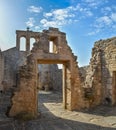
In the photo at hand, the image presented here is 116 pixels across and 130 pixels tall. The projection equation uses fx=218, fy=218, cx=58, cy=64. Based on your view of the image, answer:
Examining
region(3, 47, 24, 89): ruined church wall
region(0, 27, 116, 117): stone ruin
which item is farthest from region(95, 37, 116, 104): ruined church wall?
region(3, 47, 24, 89): ruined church wall

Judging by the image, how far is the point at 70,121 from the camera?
8.95 m

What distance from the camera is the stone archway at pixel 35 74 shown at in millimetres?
9734

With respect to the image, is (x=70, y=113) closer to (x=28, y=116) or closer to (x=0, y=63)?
(x=28, y=116)

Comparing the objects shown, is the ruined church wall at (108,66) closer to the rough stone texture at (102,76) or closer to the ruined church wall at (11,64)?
the rough stone texture at (102,76)

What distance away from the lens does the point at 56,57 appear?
35.5ft

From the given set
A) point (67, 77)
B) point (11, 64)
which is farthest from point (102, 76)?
point (11, 64)

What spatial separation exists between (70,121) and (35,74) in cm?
271

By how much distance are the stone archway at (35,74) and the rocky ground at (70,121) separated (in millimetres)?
686

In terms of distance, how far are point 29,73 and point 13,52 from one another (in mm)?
16949

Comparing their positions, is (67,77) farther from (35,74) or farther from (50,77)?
(50,77)

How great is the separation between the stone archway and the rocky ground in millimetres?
686

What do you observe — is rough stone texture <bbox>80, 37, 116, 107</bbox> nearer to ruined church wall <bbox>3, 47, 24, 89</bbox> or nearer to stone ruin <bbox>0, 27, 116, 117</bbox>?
stone ruin <bbox>0, 27, 116, 117</bbox>

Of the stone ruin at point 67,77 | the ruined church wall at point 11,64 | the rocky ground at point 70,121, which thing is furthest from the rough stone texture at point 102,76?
the ruined church wall at point 11,64

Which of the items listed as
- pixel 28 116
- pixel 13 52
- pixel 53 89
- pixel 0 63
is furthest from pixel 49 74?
pixel 28 116
